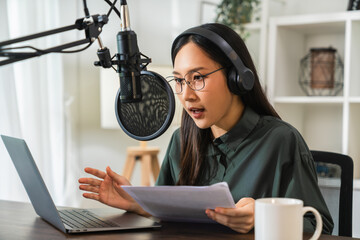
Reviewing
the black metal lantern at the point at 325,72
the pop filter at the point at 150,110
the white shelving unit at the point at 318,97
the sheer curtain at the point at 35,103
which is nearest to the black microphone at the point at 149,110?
the pop filter at the point at 150,110

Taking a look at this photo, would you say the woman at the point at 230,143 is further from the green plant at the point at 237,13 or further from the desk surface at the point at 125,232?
the green plant at the point at 237,13

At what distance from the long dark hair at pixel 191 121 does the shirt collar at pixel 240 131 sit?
0.20ft

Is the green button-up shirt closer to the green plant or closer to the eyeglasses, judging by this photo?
the eyeglasses

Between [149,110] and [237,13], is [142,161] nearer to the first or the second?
[237,13]

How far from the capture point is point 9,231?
1.17 metres

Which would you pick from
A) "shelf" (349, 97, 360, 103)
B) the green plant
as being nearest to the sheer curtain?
the green plant

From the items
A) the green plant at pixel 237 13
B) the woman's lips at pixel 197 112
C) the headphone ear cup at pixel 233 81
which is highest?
the green plant at pixel 237 13

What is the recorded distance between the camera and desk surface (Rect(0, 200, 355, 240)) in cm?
113

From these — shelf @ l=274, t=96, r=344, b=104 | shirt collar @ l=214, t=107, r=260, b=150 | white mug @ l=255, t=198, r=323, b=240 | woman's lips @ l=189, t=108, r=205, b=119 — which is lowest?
white mug @ l=255, t=198, r=323, b=240

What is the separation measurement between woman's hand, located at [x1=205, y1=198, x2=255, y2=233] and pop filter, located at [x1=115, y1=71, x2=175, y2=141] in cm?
22

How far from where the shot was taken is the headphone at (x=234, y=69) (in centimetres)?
130

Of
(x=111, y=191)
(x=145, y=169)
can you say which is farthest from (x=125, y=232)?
(x=145, y=169)

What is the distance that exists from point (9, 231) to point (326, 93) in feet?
7.02

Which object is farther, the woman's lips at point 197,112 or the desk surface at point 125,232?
the woman's lips at point 197,112
